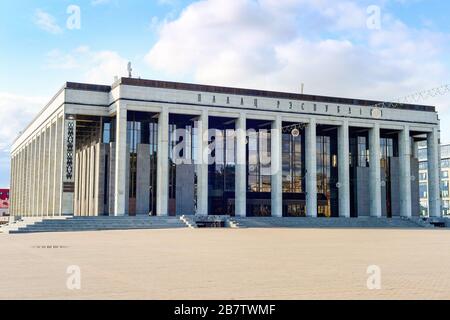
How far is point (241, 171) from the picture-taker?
6594 cm

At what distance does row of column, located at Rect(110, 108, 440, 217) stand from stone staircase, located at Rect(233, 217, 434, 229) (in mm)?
4244

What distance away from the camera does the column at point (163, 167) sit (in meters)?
62.2

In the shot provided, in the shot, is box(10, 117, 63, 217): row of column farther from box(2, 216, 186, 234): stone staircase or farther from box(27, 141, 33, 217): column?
box(2, 216, 186, 234): stone staircase

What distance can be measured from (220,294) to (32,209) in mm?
82436

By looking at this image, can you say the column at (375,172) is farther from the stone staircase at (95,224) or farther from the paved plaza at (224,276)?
the paved plaza at (224,276)

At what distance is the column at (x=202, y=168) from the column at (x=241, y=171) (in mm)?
4023

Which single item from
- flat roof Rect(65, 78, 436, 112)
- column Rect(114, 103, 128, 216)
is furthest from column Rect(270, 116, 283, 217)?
column Rect(114, 103, 128, 216)

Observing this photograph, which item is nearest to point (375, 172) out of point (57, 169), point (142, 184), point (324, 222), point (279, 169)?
point (324, 222)

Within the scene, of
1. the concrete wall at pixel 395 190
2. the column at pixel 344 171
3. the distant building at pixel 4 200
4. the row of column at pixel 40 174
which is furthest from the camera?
the distant building at pixel 4 200

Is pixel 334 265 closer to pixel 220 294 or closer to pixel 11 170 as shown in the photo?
pixel 220 294

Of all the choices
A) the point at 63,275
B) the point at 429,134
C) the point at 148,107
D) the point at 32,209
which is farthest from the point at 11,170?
the point at 63,275

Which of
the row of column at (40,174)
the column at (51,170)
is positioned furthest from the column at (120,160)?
the column at (51,170)

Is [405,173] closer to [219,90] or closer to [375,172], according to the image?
[375,172]

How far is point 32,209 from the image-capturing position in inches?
3460
